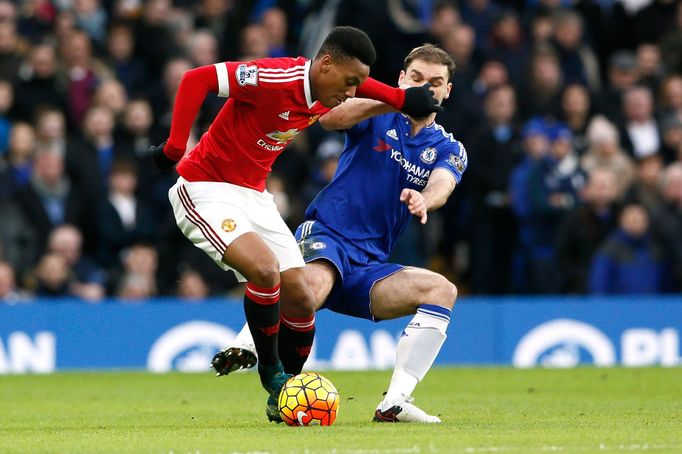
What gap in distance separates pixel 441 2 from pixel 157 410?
10166 millimetres

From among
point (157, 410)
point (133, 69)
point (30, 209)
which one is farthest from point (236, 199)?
point (133, 69)

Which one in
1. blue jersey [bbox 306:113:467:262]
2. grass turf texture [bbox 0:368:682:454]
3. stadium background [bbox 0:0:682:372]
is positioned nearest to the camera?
grass turf texture [bbox 0:368:682:454]

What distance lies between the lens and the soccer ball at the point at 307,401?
8711mm

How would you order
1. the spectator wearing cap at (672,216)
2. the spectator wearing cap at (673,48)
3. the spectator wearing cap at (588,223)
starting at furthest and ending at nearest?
the spectator wearing cap at (673,48) < the spectator wearing cap at (672,216) < the spectator wearing cap at (588,223)

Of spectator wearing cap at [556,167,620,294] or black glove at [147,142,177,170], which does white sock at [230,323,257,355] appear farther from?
spectator wearing cap at [556,167,620,294]

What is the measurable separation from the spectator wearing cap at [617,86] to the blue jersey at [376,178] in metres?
8.79

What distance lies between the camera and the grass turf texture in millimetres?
7527

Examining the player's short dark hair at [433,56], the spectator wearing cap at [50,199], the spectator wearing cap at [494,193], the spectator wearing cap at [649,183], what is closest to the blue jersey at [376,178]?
the player's short dark hair at [433,56]

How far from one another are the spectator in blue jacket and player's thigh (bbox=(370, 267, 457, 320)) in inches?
295

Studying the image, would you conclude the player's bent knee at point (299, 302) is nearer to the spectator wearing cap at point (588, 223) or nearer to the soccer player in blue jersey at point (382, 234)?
the soccer player in blue jersey at point (382, 234)

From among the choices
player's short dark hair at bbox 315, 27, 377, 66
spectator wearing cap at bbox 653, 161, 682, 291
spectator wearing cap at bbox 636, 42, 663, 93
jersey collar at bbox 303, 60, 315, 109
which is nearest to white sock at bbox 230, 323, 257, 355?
jersey collar at bbox 303, 60, 315, 109

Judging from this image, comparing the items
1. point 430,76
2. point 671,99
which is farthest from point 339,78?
point 671,99

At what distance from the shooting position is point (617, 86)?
60.7 feet

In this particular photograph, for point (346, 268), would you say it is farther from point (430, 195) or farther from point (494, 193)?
point (494, 193)
